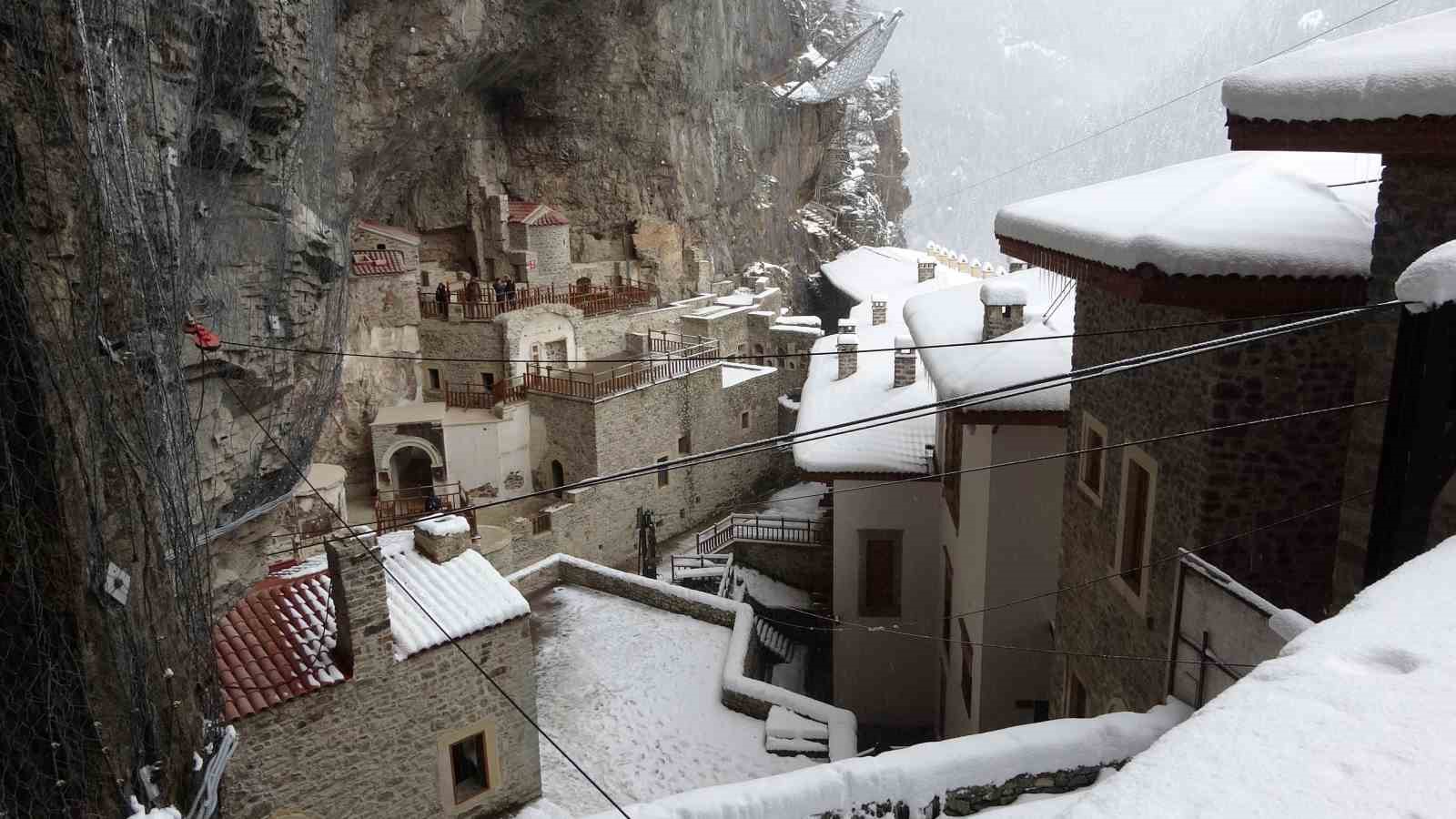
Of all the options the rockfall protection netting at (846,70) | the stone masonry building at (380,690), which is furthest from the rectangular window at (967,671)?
the rockfall protection netting at (846,70)

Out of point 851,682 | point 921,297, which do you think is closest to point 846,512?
point 851,682

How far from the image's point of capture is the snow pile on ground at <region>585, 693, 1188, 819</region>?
4785 mm

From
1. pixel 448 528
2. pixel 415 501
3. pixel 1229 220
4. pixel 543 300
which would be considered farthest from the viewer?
pixel 543 300

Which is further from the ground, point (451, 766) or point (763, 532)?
point (451, 766)

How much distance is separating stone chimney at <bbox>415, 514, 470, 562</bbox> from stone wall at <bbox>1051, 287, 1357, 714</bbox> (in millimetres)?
7405

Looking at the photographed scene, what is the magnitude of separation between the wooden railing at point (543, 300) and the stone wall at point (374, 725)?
1690 centimetres

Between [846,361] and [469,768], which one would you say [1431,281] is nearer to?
[469,768]

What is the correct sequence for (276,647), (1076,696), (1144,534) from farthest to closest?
(276,647), (1076,696), (1144,534)

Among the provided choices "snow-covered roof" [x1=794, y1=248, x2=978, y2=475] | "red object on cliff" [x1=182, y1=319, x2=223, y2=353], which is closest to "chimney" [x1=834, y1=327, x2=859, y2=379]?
"snow-covered roof" [x1=794, y1=248, x2=978, y2=475]

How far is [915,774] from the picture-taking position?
4.87 meters

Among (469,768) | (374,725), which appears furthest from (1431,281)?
(469,768)

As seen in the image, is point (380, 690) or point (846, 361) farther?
point (846, 361)

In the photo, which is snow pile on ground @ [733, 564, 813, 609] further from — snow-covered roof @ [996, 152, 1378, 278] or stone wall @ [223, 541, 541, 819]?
snow-covered roof @ [996, 152, 1378, 278]

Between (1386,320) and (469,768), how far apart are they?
32.3 ft
